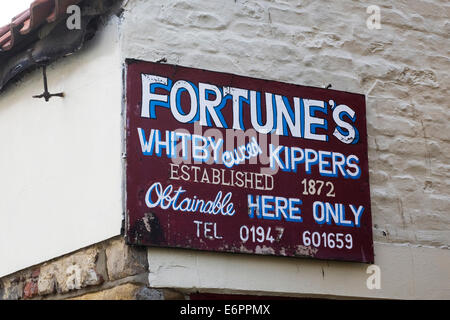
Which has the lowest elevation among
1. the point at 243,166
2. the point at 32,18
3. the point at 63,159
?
the point at 243,166

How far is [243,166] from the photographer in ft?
20.2

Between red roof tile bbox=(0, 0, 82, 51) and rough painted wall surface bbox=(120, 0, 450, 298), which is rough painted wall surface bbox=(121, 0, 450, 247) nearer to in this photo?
rough painted wall surface bbox=(120, 0, 450, 298)

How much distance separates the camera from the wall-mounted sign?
5895 millimetres

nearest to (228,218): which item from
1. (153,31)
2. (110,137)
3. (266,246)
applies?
(266,246)

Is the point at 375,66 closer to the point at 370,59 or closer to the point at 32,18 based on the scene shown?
the point at 370,59

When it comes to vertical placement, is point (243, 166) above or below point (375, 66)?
below

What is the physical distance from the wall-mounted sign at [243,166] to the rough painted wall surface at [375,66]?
6.0 inches

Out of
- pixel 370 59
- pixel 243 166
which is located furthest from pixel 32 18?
pixel 370 59

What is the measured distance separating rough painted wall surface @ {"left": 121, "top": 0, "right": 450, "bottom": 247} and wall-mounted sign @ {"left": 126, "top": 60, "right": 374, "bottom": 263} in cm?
16

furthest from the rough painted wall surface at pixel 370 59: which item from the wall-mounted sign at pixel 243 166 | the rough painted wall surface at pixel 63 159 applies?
the rough painted wall surface at pixel 63 159

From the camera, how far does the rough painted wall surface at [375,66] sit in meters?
6.30

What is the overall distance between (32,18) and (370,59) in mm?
2335

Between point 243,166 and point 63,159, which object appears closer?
point 243,166

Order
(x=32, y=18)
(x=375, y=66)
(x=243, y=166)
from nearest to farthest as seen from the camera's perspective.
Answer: (x=243, y=166)
(x=32, y=18)
(x=375, y=66)
